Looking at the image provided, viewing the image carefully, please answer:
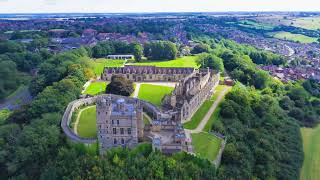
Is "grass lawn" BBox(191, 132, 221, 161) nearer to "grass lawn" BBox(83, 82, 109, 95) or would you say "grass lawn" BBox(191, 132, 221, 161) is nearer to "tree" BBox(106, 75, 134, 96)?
"tree" BBox(106, 75, 134, 96)

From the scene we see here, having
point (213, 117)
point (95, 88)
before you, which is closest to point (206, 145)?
point (213, 117)

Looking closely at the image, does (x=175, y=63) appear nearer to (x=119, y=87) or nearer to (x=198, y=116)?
(x=119, y=87)

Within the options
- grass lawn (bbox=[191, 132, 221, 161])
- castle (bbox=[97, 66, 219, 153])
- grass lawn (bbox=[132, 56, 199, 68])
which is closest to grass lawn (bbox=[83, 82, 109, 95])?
castle (bbox=[97, 66, 219, 153])

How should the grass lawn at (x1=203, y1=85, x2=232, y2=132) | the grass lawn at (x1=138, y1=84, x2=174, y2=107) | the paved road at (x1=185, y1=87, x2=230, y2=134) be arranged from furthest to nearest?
the grass lawn at (x1=138, y1=84, x2=174, y2=107) < the grass lawn at (x1=203, y1=85, x2=232, y2=132) < the paved road at (x1=185, y1=87, x2=230, y2=134)

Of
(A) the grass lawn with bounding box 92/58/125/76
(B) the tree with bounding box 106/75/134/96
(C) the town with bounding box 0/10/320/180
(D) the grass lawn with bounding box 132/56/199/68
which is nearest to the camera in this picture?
(C) the town with bounding box 0/10/320/180

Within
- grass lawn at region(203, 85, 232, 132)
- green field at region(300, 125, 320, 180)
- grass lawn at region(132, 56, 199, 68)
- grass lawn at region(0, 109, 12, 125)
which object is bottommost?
green field at region(300, 125, 320, 180)

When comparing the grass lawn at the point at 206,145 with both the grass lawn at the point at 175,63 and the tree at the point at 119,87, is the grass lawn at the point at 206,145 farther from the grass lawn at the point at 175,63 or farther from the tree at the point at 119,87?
the grass lawn at the point at 175,63
